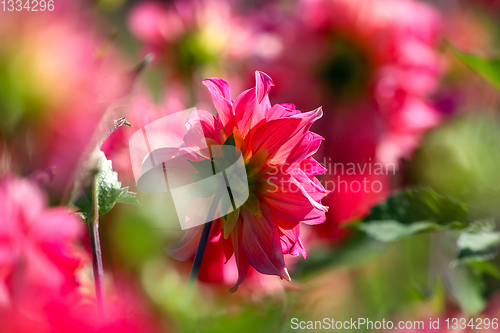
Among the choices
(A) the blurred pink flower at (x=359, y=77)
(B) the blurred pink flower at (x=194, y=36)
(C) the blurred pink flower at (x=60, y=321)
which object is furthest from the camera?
(B) the blurred pink flower at (x=194, y=36)

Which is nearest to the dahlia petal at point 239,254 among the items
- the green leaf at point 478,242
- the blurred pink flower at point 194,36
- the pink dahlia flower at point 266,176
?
the pink dahlia flower at point 266,176

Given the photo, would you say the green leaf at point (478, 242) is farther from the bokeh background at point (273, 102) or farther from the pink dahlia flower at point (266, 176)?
the pink dahlia flower at point (266, 176)

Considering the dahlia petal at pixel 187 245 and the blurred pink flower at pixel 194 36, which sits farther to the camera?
the blurred pink flower at pixel 194 36

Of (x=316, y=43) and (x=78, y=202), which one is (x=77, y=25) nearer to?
(x=78, y=202)

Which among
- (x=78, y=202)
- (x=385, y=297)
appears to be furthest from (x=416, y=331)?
(x=78, y=202)

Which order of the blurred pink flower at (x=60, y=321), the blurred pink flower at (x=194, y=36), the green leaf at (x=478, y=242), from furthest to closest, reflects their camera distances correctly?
the blurred pink flower at (x=194, y=36)
the green leaf at (x=478, y=242)
the blurred pink flower at (x=60, y=321)

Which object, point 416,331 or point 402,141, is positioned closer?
point 416,331

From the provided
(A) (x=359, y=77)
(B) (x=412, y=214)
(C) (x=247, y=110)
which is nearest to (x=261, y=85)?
(C) (x=247, y=110)
